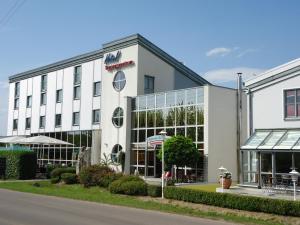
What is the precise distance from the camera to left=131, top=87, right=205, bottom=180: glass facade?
34.0 metres

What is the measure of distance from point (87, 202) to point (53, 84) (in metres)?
35.7

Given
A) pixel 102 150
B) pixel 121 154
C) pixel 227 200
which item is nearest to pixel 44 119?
pixel 102 150

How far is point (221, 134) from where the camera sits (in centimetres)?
3391

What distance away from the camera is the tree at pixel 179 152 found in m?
30.8

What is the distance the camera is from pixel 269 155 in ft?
85.4

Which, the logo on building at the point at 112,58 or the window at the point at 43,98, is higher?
the logo on building at the point at 112,58

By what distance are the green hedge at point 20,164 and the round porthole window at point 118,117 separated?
327 inches

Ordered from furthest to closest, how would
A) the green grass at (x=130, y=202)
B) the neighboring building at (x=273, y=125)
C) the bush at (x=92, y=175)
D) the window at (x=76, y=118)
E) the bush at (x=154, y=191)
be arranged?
the window at (x=76, y=118) → the bush at (x=92, y=175) → the neighboring building at (x=273, y=125) → the bush at (x=154, y=191) → the green grass at (x=130, y=202)

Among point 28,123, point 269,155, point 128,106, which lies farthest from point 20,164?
point 28,123

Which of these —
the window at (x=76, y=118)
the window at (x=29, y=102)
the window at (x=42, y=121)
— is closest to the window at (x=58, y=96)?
the window at (x=42, y=121)

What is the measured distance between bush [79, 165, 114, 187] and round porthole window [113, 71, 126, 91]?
14338 millimetres

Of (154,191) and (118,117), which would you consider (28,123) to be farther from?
(154,191)

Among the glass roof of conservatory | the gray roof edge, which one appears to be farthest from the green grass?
the gray roof edge

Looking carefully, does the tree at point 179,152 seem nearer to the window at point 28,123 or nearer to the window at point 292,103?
the window at point 292,103
